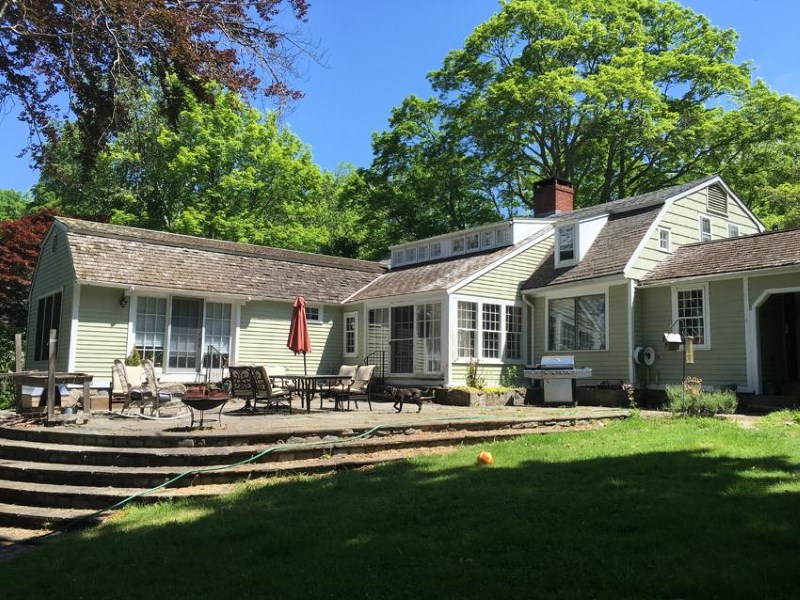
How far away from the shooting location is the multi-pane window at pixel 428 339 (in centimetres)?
1791

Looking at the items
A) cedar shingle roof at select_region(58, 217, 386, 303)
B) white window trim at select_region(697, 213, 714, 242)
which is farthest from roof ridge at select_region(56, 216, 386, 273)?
white window trim at select_region(697, 213, 714, 242)

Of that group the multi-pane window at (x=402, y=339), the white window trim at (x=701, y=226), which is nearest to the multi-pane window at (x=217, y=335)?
the multi-pane window at (x=402, y=339)

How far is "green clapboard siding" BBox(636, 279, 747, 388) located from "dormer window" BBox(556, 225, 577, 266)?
9.07ft

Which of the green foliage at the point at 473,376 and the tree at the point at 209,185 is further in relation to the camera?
the tree at the point at 209,185

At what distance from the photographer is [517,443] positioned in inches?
379

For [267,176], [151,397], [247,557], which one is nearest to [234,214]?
[267,176]

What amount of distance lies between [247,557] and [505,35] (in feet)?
103

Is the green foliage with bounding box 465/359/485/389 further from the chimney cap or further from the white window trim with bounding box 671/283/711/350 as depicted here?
the chimney cap

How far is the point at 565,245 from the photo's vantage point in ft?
62.6

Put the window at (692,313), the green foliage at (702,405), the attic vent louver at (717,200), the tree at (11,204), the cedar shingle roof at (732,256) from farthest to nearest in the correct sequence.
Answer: the tree at (11,204) < the attic vent louver at (717,200) < the window at (692,313) < the cedar shingle roof at (732,256) < the green foliage at (702,405)

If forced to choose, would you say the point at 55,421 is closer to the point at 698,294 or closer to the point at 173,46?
the point at 173,46

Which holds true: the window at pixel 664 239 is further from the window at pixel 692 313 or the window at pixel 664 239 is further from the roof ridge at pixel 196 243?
the roof ridge at pixel 196 243

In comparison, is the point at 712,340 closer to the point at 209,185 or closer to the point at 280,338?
the point at 280,338

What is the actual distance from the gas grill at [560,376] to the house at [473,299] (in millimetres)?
1675
